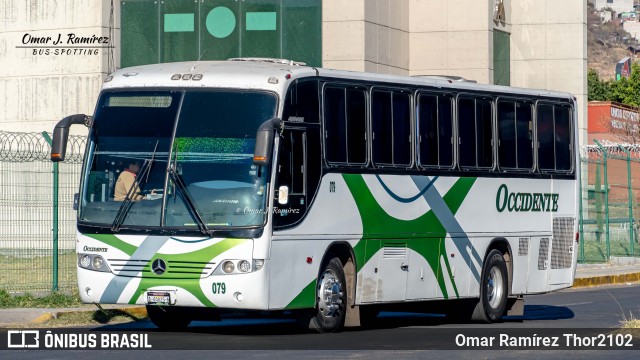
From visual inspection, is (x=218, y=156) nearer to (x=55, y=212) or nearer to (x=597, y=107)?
(x=55, y=212)

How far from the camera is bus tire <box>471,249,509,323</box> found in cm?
2047

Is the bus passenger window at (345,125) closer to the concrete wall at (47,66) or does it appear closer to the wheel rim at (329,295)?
the wheel rim at (329,295)

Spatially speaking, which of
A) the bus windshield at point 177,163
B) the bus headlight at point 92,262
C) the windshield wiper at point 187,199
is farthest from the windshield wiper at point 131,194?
the bus headlight at point 92,262

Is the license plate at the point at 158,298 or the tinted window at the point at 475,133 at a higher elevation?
the tinted window at the point at 475,133

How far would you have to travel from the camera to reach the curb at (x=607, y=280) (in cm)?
Result: 3130

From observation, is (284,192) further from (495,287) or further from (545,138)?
(545,138)

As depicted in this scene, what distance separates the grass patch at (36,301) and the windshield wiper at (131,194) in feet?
14.4

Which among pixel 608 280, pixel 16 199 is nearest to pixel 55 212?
pixel 16 199

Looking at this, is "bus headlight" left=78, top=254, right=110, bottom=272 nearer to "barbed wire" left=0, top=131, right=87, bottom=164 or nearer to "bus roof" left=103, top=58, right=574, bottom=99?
"bus roof" left=103, top=58, right=574, bottom=99

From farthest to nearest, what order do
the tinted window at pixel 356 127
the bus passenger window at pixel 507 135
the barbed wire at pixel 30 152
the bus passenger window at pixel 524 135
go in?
the barbed wire at pixel 30 152
the bus passenger window at pixel 524 135
the bus passenger window at pixel 507 135
the tinted window at pixel 356 127

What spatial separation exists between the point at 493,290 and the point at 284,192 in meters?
5.56

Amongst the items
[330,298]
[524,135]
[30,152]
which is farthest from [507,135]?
[30,152]

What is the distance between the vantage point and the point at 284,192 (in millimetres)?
16297

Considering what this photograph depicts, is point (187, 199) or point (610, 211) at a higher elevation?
point (187, 199)
